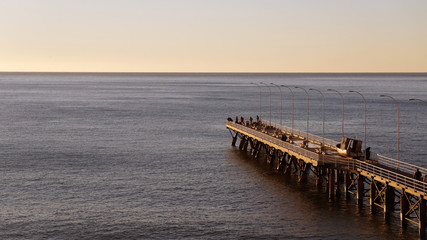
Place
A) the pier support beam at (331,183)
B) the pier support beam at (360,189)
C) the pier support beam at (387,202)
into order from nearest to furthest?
1. the pier support beam at (387,202)
2. the pier support beam at (360,189)
3. the pier support beam at (331,183)

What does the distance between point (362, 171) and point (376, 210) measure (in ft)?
12.1

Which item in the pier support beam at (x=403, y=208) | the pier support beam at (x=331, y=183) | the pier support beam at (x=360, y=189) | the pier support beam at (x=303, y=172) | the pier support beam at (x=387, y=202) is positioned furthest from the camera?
the pier support beam at (x=303, y=172)

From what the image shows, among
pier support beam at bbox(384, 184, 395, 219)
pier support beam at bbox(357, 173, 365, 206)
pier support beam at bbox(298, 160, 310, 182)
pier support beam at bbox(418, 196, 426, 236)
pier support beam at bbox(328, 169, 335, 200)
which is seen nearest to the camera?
pier support beam at bbox(418, 196, 426, 236)

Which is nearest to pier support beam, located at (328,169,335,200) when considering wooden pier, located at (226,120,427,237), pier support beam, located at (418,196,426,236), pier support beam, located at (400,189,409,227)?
wooden pier, located at (226,120,427,237)

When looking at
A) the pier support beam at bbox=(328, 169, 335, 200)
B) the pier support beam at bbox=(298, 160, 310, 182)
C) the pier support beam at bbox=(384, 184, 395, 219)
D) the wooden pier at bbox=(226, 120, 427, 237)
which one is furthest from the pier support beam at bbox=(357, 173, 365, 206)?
the pier support beam at bbox=(298, 160, 310, 182)

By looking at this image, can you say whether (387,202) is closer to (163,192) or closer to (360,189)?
(360,189)

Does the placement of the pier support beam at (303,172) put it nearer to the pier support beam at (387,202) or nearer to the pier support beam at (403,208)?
the pier support beam at (387,202)

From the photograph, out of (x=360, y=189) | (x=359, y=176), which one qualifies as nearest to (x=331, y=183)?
(x=360, y=189)

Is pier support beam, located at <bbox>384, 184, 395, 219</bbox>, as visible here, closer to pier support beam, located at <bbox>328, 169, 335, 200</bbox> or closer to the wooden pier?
the wooden pier

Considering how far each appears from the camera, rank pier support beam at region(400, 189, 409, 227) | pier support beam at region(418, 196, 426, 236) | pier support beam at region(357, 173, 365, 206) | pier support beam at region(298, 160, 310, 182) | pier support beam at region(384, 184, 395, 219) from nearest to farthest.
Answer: pier support beam at region(418, 196, 426, 236) < pier support beam at region(400, 189, 409, 227) < pier support beam at region(384, 184, 395, 219) < pier support beam at region(357, 173, 365, 206) < pier support beam at region(298, 160, 310, 182)

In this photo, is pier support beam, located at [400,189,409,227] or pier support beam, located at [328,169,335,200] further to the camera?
pier support beam, located at [328,169,335,200]

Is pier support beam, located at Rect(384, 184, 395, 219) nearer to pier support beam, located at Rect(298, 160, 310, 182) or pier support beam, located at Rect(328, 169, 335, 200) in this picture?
pier support beam, located at Rect(328, 169, 335, 200)

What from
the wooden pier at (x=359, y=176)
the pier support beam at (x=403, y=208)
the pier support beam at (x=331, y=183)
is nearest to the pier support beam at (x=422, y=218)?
the wooden pier at (x=359, y=176)

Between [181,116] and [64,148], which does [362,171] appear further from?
[181,116]
